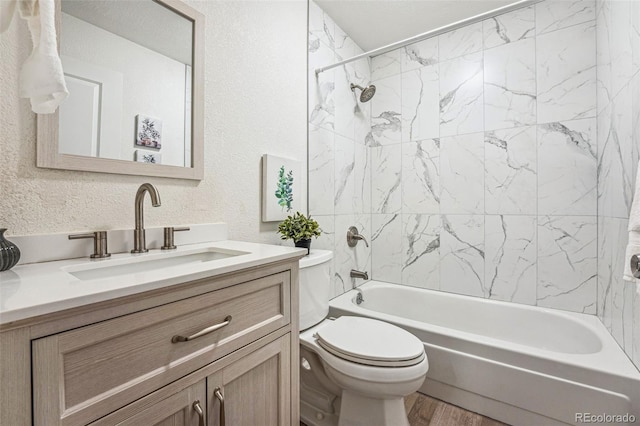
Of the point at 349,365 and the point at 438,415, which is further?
the point at 438,415

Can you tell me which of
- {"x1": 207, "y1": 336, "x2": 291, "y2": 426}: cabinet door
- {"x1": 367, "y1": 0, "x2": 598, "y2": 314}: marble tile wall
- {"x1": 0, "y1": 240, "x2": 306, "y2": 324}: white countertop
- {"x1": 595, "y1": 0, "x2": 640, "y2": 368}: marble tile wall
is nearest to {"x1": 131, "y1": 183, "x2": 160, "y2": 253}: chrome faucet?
{"x1": 0, "y1": 240, "x2": 306, "y2": 324}: white countertop

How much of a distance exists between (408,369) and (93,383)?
1.06 m

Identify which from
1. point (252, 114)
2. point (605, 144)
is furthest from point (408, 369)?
point (605, 144)

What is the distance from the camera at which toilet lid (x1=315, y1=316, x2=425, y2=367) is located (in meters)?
1.19

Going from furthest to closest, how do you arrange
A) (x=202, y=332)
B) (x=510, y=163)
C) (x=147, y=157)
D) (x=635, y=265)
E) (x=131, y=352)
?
(x=510, y=163) < (x=147, y=157) < (x=635, y=265) < (x=202, y=332) < (x=131, y=352)

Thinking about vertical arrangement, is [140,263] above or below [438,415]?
above

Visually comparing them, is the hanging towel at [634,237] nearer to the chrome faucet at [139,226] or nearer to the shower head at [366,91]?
the chrome faucet at [139,226]

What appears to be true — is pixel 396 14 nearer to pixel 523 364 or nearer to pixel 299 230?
pixel 299 230

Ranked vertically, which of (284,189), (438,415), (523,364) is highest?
(284,189)

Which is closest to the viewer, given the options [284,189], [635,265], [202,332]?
[202,332]

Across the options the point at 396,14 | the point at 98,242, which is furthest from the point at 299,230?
the point at 396,14

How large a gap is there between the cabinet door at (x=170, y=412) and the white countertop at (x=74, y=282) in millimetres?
246

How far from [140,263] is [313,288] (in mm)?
780

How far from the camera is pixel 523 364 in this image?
1.36 m
